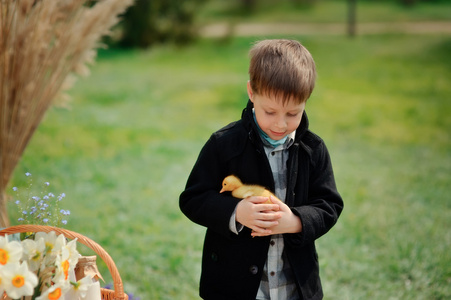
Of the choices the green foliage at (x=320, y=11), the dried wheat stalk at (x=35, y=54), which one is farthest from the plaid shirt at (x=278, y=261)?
the green foliage at (x=320, y=11)

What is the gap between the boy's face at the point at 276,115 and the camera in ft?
6.78

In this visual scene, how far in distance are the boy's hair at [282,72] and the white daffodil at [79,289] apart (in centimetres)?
88

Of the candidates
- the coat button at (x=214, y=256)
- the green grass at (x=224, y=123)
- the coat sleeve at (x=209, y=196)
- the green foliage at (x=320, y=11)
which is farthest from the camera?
the green foliage at (x=320, y=11)

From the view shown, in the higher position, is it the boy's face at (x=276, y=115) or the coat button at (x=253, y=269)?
the boy's face at (x=276, y=115)

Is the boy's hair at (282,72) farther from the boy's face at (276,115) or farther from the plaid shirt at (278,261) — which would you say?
the plaid shirt at (278,261)

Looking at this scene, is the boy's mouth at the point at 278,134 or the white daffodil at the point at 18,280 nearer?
the white daffodil at the point at 18,280

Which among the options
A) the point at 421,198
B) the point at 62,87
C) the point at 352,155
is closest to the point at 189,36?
the point at 352,155

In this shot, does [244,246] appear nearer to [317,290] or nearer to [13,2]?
[317,290]

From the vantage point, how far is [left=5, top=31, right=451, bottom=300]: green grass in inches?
167

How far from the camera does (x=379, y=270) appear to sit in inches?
165

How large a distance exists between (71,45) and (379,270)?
2.60m

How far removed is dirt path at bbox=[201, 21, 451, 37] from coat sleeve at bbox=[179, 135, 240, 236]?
1324 centimetres

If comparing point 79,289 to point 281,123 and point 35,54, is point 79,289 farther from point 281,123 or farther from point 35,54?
point 35,54

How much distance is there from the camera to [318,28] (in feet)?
54.4
